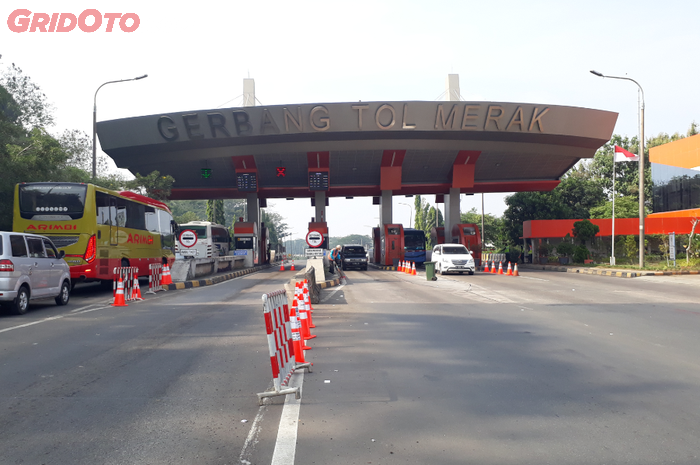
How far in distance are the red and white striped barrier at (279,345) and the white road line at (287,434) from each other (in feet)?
0.53

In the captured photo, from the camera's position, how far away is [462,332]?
9.73m

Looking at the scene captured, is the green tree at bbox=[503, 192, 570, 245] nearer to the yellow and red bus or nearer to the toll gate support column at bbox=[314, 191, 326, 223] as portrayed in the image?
the toll gate support column at bbox=[314, 191, 326, 223]

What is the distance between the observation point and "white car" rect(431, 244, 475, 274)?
28938 mm

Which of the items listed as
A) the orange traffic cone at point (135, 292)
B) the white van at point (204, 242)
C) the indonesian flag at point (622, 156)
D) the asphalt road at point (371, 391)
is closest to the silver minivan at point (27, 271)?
the asphalt road at point (371, 391)

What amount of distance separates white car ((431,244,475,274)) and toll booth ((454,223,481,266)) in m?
11.6

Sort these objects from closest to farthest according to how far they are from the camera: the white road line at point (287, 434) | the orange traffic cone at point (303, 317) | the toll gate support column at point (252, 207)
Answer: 1. the white road line at point (287, 434)
2. the orange traffic cone at point (303, 317)
3. the toll gate support column at point (252, 207)

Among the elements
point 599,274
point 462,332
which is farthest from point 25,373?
point 599,274

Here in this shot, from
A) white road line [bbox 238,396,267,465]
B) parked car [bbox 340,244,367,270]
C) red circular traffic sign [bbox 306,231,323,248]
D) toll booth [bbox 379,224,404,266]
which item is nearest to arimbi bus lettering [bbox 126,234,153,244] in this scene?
red circular traffic sign [bbox 306,231,323,248]

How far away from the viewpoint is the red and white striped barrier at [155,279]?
19.4 m

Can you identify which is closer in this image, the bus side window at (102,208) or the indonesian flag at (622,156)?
the bus side window at (102,208)

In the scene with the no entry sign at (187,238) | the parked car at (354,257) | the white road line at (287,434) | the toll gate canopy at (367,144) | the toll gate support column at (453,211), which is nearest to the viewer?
the white road line at (287,434)

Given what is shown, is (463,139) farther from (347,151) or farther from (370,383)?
(370,383)

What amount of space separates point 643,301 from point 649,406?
34.6ft

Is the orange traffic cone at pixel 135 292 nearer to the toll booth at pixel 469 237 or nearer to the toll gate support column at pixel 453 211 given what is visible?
the toll booth at pixel 469 237
